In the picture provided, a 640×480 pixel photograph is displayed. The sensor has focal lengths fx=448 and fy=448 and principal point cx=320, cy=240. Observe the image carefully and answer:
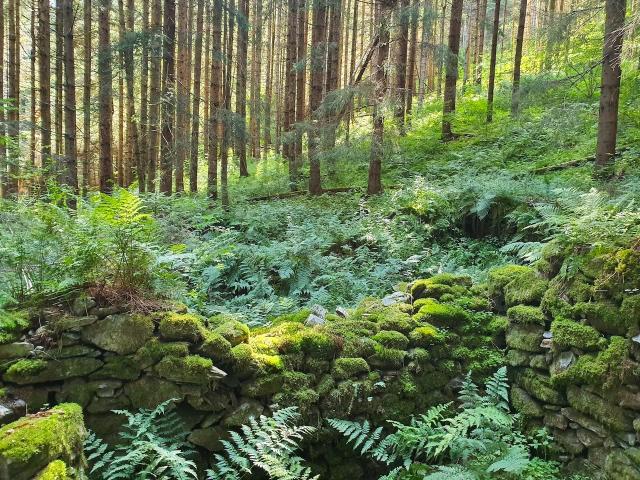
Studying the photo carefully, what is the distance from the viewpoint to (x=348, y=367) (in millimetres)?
3939

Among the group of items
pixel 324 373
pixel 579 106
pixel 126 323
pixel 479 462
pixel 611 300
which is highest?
pixel 579 106

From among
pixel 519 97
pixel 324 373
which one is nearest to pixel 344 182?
pixel 519 97

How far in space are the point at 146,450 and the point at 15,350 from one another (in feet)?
4.21

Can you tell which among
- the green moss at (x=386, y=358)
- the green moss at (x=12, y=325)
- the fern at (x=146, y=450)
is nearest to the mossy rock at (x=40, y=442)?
Result: the fern at (x=146, y=450)

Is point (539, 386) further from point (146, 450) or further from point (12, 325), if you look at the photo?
point (12, 325)

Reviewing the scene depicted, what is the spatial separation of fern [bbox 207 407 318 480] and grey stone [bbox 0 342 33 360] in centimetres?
162

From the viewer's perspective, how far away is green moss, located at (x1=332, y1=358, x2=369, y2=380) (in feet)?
12.8

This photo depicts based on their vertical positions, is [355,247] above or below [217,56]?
below

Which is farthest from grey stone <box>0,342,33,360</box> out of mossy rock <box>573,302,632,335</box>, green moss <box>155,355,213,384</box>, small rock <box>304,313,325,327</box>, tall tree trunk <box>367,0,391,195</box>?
tall tree trunk <box>367,0,391,195</box>

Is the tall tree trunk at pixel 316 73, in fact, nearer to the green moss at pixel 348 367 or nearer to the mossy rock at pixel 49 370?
the green moss at pixel 348 367

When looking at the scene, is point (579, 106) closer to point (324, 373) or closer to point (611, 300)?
point (611, 300)

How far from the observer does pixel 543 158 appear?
10812 mm

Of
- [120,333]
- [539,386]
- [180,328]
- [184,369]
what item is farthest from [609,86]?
[120,333]

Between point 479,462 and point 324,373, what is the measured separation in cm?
138
